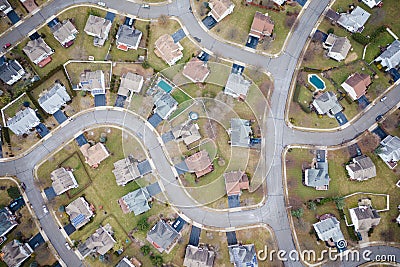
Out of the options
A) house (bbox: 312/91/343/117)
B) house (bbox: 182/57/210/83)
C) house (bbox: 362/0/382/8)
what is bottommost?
A: house (bbox: 312/91/343/117)

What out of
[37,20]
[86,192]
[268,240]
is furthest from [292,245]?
[37,20]

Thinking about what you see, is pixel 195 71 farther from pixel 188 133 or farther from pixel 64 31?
pixel 64 31

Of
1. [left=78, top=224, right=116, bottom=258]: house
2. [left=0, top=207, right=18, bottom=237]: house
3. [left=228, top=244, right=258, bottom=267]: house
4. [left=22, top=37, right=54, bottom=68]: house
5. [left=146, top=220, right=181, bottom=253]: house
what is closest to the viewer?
[left=228, top=244, right=258, bottom=267]: house

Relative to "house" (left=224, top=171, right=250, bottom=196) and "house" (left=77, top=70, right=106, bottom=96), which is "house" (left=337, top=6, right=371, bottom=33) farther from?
"house" (left=77, top=70, right=106, bottom=96)

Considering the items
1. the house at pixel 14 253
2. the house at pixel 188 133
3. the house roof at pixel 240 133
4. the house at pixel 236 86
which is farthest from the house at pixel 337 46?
the house at pixel 14 253

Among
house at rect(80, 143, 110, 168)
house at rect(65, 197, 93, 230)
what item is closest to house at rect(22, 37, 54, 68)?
house at rect(80, 143, 110, 168)

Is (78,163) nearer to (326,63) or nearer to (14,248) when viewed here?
(14,248)
